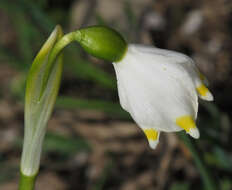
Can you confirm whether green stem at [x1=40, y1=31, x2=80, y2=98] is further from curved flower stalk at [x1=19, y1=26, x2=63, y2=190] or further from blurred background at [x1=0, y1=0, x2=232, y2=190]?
blurred background at [x1=0, y1=0, x2=232, y2=190]

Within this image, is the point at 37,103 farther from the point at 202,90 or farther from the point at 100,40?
the point at 202,90

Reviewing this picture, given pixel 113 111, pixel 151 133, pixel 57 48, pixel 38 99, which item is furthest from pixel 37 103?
pixel 113 111

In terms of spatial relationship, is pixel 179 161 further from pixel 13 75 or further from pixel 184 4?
pixel 13 75

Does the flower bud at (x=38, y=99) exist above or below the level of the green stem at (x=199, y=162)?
above

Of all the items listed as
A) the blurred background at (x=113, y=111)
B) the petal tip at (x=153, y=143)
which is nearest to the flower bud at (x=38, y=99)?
the petal tip at (x=153, y=143)

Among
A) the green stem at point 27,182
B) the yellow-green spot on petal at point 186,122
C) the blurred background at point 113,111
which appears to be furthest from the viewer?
the blurred background at point 113,111

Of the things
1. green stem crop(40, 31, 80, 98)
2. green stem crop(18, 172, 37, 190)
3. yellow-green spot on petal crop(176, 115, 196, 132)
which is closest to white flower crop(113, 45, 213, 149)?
yellow-green spot on petal crop(176, 115, 196, 132)

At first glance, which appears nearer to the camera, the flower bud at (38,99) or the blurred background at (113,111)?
the flower bud at (38,99)

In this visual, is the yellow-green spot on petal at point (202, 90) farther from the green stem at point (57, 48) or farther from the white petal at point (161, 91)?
the green stem at point (57, 48)
